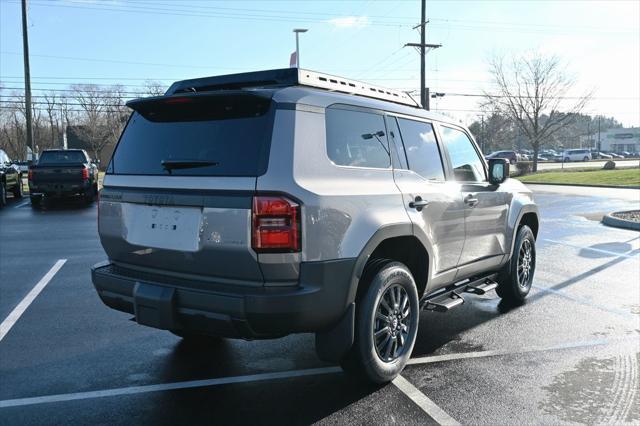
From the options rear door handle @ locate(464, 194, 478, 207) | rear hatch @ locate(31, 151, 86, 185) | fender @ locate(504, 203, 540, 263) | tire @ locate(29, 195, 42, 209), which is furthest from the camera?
tire @ locate(29, 195, 42, 209)

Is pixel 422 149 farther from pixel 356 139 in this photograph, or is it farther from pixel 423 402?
pixel 423 402

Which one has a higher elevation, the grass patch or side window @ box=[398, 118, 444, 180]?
side window @ box=[398, 118, 444, 180]

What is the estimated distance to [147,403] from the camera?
11.6ft

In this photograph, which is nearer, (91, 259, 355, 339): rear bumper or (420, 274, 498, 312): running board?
(91, 259, 355, 339): rear bumper

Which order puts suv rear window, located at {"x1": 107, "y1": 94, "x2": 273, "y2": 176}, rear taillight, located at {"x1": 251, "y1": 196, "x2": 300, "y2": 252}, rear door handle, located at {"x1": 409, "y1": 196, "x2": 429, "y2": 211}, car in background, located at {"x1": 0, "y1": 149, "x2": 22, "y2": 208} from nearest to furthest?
rear taillight, located at {"x1": 251, "y1": 196, "x2": 300, "y2": 252} < suv rear window, located at {"x1": 107, "y1": 94, "x2": 273, "y2": 176} < rear door handle, located at {"x1": 409, "y1": 196, "x2": 429, "y2": 211} < car in background, located at {"x1": 0, "y1": 149, "x2": 22, "y2": 208}

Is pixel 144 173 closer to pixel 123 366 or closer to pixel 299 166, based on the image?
pixel 299 166

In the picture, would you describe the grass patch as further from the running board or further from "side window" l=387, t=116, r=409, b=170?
"side window" l=387, t=116, r=409, b=170

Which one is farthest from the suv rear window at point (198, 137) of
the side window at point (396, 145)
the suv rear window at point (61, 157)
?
the suv rear window at point (61, 157)

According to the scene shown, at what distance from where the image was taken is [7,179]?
18328 millimetres

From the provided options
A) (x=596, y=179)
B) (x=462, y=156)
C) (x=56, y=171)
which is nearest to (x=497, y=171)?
(x=462, y=156)

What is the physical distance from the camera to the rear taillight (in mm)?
3053

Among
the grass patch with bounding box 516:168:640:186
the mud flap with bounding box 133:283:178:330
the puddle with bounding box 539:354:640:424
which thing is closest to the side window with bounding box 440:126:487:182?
the puddle with bounding box 539:354:640:424

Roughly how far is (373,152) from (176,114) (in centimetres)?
138

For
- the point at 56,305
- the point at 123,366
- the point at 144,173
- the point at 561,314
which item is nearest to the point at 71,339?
the point at 123,366
